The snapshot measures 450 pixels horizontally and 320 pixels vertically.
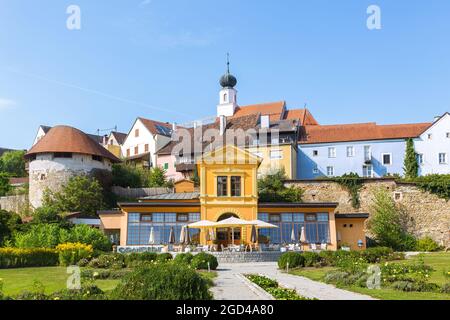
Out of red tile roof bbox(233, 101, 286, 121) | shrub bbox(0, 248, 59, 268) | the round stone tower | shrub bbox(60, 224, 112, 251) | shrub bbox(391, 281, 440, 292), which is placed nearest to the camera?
shrub bbox(391, 281, 440, 292)

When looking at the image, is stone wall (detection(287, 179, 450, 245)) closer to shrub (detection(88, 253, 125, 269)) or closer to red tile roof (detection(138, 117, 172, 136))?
shrub (detection(88, 253, 125, 269))

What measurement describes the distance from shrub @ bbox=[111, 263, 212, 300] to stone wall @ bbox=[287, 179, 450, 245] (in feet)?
117

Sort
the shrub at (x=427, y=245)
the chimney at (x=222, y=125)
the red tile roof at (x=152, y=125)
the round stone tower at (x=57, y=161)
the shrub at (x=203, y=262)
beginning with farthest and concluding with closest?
1. the red tile roof at (x=152, y=125)
2. the chimney at (x=222, y=125)
3. the round stone tower at (x=57, y=161)
4. the shrub at (x=427, y=245)
5. the shrub at (x=203, y=262)

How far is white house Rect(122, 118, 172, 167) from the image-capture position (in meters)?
66.9

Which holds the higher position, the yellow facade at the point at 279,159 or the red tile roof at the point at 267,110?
the red tile roof at the point at 267,110

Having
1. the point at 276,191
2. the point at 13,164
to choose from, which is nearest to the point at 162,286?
the point at 276,191

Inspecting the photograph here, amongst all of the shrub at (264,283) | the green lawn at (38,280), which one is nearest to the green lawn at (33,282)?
the green lawn at (38,280)

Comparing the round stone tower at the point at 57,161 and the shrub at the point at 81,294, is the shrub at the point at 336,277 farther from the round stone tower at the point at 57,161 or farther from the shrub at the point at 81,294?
the round stone tower at the point at 57,161

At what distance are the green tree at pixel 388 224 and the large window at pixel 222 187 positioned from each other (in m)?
13.2

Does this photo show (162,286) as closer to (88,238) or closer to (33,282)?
(33,282)

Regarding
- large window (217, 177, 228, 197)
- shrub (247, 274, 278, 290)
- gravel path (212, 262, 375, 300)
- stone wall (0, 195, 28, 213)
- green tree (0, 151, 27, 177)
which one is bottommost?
gravel path (212, 262, 375, 300)

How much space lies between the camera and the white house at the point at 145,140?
219ft

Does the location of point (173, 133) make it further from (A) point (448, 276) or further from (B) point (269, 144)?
(A) point (448, 276)

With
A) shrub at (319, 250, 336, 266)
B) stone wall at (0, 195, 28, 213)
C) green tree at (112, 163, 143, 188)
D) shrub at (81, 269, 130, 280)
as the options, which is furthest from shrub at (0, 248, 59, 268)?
green tree at (112, 163, 143, 188)
